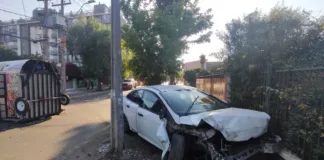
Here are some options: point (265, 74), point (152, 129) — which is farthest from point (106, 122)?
point (265, 74)

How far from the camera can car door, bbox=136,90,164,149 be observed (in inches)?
170

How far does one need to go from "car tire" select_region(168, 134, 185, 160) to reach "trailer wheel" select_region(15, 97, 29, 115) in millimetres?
6298

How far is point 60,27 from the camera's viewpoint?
679 inches

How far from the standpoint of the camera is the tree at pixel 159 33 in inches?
424

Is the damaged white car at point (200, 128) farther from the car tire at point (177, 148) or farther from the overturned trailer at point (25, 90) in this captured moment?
the overturned trailer at point (25, 90)

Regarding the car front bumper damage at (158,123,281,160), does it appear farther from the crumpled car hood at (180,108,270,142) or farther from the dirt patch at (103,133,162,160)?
the dirt patch at (103,133,162,160)

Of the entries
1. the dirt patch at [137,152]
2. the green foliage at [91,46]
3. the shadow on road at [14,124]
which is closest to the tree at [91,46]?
the green foliage at [91,46]

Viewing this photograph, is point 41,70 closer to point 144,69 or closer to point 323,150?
point 144,69

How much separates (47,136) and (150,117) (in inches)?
146

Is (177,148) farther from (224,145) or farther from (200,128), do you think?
(224,145)

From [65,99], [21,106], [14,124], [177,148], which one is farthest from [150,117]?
[65,99]

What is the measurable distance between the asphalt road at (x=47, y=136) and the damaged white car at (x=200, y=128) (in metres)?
2.21

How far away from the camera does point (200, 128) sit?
3.41 m

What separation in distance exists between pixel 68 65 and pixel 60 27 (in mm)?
8238
